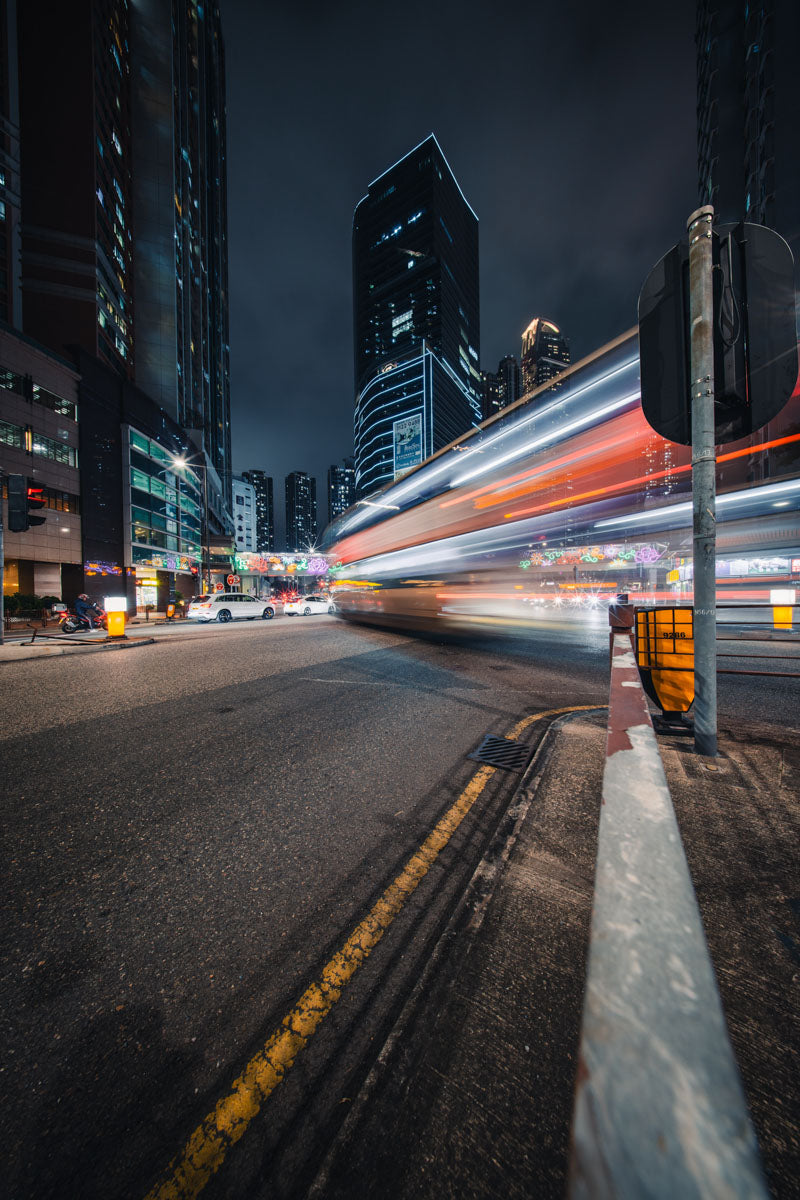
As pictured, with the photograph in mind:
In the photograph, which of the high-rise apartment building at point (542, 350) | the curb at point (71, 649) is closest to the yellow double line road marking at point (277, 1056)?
the curb at point (71, 649)

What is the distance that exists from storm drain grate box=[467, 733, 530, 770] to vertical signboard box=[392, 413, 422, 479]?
9835cm

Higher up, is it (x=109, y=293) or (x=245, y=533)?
(x=109, y=293)

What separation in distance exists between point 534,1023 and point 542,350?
177 metres

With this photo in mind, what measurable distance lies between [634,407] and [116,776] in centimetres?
1079

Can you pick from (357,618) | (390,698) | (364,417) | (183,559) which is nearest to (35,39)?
(183,559)

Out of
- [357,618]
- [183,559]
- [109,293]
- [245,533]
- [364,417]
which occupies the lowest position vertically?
[357,618]

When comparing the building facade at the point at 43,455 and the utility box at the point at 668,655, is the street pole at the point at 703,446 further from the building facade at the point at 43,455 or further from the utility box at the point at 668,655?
the building facade at the point at 43,455

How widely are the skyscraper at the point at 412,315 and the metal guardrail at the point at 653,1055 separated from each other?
335 ft

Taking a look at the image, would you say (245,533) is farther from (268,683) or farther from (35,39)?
(268,683)

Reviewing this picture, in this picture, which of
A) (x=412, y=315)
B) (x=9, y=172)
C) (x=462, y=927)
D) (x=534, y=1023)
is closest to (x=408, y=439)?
(x=412, y=315)

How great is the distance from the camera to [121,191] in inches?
1721

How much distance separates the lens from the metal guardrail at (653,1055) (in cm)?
55

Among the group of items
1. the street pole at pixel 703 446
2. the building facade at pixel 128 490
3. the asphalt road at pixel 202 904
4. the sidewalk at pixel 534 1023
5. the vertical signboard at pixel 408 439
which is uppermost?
the vertical signboard at pixel 408 439

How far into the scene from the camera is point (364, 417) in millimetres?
112500
